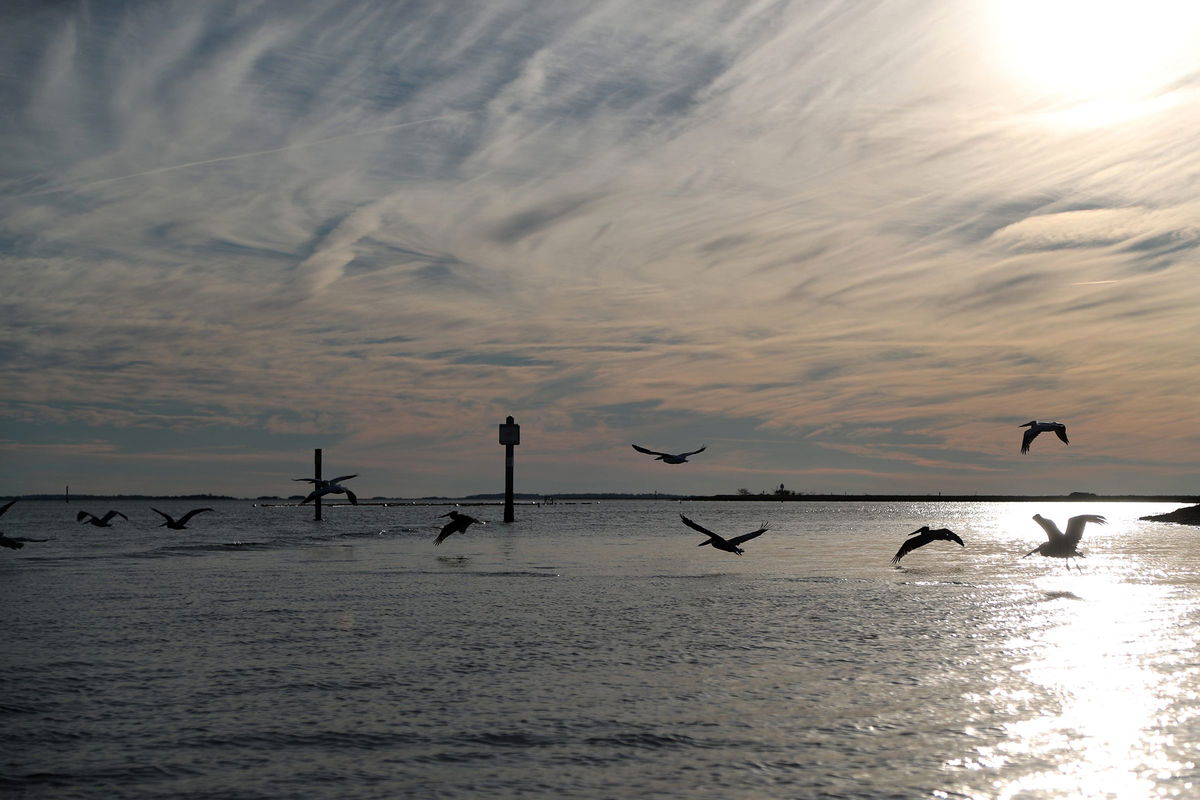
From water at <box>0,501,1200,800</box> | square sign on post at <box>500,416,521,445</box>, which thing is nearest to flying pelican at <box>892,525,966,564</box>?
water at <box>0,501,1200,800</box>

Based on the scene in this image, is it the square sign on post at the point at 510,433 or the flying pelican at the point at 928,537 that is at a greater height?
the square sign on post at the point at 510,433

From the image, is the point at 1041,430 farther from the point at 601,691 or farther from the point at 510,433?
the point at 510,433

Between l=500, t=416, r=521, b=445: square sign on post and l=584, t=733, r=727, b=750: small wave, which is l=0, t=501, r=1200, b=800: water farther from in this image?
l=500, t=416, r=521, b=445: square sign on post

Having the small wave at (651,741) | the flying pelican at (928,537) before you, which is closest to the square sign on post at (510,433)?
the flying pelican at (928,537)

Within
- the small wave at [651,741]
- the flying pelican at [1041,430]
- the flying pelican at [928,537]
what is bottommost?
the small wave at [651,741]

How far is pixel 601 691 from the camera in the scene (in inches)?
517

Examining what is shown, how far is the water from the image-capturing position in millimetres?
9375

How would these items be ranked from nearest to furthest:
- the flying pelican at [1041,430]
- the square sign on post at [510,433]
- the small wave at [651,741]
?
the small wave at [651,741], the flying pelican at [1041,430], the square sign on post at [510,433]

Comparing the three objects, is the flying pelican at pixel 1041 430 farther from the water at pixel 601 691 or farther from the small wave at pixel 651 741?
the small wave at pixel 651 741

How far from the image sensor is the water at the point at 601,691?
30.8ft

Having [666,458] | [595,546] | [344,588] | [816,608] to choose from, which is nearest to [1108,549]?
[595,546]

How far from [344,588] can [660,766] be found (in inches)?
735

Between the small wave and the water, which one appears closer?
the water

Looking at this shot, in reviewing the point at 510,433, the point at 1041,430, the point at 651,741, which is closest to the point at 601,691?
the point at 651,741
